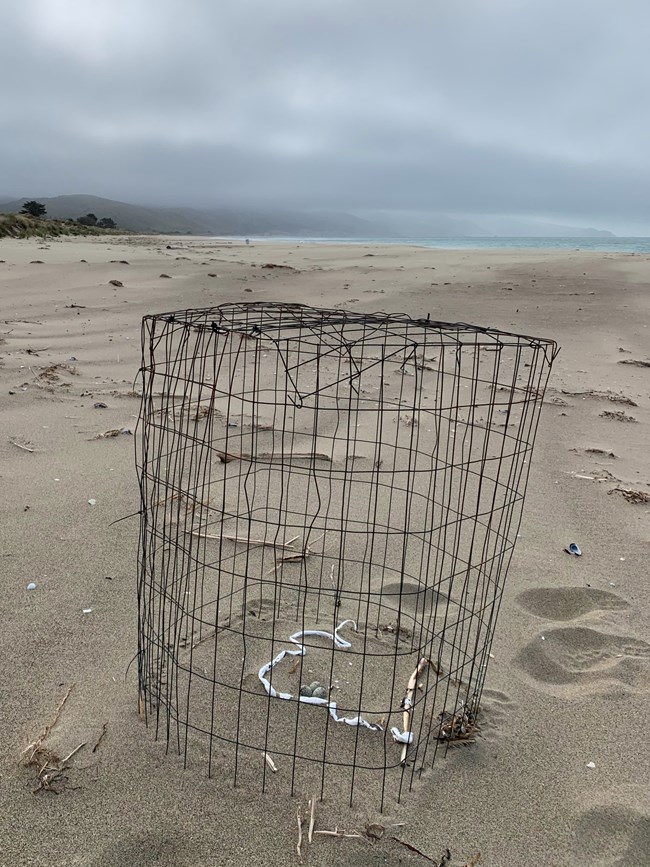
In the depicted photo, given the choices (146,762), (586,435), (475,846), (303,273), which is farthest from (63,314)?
(475,846)

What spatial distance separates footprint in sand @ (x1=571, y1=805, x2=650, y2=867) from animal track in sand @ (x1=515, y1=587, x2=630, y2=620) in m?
1.09

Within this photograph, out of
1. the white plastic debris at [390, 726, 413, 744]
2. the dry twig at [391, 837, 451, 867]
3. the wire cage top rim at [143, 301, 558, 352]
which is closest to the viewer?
the dry twig at [391, 837, 451, 867]

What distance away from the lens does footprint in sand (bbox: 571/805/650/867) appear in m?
2.00

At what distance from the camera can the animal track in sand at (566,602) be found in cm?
321

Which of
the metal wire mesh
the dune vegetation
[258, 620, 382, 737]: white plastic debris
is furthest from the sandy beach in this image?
the dune vegetation

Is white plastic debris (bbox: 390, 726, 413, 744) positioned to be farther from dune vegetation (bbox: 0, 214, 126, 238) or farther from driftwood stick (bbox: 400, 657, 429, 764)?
dune vegetation (bbox: 0, 214, 126, 238)

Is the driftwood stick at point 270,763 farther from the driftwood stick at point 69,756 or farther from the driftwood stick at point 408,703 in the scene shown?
the driftwood stick at point 69,756

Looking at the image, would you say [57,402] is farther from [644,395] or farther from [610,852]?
[644,395]

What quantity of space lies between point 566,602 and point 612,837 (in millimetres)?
1322

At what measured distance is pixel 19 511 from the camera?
12.5ft

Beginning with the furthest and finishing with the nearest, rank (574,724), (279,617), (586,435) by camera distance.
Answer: (586,435) < (279,617) < (574,724)

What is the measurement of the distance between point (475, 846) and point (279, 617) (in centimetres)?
132

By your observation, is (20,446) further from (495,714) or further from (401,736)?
(495,714)

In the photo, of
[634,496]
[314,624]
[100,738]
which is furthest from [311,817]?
[634,496]
